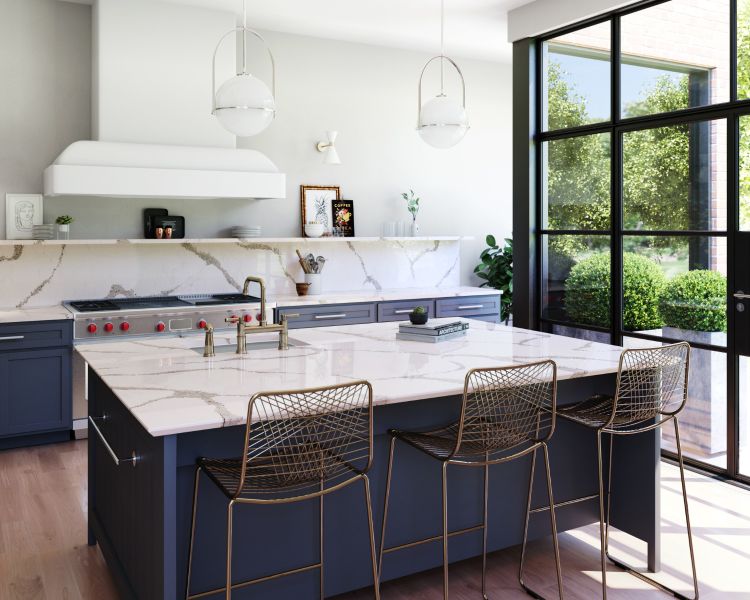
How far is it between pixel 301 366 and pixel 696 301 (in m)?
2.62

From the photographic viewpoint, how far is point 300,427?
2.17 metres

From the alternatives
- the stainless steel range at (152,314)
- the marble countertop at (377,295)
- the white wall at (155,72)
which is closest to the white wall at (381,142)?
the marble countertop at (377,295)

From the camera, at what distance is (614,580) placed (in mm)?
3049

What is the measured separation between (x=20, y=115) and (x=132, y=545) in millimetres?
3590

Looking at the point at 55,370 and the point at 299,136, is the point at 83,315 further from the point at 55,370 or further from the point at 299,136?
the point at 299,136

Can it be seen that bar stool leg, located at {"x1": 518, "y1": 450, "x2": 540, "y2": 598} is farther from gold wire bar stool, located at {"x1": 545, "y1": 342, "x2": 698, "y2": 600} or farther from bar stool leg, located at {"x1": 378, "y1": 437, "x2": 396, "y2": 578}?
bar stool leg, located at {"x1": 378, "y1": 437, "x2": 396, "y2": 578}

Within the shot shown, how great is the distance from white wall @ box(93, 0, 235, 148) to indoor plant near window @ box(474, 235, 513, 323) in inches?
105

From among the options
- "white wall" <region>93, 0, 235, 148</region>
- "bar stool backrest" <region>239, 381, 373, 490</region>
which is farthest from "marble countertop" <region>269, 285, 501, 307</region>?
"bar stool backrest" <region>239, 381, 373, 490</region>

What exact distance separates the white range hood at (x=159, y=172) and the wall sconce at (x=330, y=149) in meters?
0.80

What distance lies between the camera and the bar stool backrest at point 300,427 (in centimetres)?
218

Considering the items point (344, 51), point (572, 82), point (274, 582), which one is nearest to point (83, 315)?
point (274, 582)

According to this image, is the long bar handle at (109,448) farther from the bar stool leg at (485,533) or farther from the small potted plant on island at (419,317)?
the small potted plant on island at (419,317)

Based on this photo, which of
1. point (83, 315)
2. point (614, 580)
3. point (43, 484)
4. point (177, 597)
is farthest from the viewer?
point (83, 315)

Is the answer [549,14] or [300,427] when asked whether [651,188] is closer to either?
[549,14]
